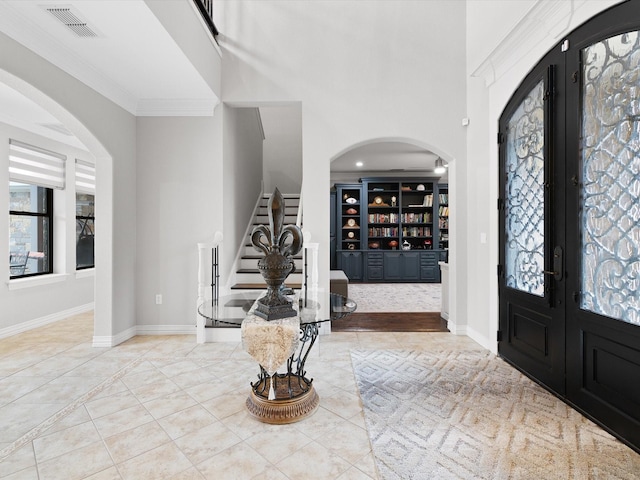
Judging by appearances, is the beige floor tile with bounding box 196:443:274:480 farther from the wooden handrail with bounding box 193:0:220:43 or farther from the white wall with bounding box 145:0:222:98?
the wooden handrail with bounding box 193:0:220:43

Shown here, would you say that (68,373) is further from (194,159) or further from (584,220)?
(584,220)

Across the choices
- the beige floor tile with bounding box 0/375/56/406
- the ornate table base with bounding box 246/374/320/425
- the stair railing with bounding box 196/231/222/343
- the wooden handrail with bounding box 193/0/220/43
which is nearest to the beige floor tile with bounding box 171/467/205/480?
the ornate table base with bounding box 246/374/320/425

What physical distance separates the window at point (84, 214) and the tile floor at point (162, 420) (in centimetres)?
202

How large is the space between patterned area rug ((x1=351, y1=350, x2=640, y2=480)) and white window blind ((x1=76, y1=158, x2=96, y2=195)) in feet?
16.4

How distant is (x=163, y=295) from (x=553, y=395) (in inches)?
155

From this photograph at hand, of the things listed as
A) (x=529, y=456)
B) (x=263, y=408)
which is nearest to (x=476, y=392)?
(x=529, y=456)

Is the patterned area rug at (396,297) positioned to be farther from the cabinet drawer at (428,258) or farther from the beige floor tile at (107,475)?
the beige floor tile at (107,475)

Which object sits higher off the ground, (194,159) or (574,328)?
(194,159)

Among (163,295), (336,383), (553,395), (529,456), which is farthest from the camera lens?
(163,295)

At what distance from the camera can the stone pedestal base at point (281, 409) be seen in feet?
6.77

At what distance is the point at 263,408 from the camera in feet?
6.89

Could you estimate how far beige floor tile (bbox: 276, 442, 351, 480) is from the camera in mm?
1636

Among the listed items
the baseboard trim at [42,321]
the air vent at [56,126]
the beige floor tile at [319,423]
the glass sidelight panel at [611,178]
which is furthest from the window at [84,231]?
the glass sidelight panel at [611,178]

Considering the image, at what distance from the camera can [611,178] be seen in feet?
6.71
